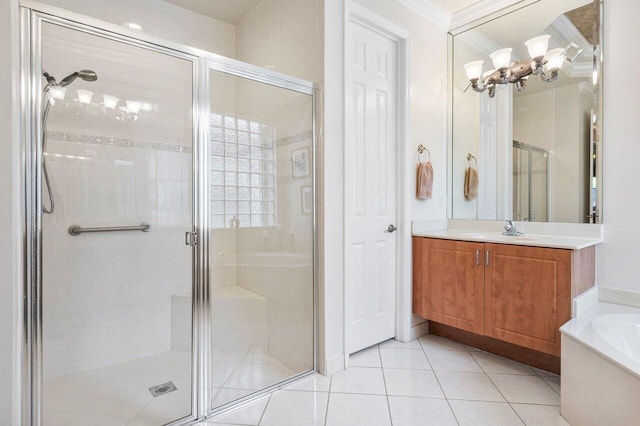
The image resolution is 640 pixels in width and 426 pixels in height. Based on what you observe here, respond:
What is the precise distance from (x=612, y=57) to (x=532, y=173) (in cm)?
86

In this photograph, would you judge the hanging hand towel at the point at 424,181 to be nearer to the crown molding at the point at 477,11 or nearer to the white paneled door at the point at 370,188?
the white paneled door at the point at 370,188

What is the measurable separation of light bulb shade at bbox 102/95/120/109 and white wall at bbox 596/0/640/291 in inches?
118

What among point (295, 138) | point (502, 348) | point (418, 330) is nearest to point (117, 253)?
point (295, 138)

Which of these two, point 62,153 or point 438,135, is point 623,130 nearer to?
point 438,135

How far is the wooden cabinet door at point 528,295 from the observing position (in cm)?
199

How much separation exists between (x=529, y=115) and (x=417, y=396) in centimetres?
223

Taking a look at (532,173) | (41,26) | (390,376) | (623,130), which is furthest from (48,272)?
(623,130)

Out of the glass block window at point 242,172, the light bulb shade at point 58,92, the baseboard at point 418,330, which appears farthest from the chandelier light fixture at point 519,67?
the light bulb shade at point 58,92

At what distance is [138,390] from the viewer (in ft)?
5.72

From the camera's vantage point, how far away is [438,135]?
9.89 feet

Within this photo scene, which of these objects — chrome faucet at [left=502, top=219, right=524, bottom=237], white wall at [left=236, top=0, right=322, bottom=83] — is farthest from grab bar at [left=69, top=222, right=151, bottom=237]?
chrome faucet at [left=502, top=219, right=524, bottom=237]

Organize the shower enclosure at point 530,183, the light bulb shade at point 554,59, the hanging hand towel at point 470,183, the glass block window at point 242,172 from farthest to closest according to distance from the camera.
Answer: the hanging hand towel at point 470,183
the shower enclosure at point 530,183
the light bulb shade at point 554,59
the glass block window at point 242,172

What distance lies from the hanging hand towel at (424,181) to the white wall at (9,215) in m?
2.49

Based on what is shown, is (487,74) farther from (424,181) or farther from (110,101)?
(110,101)
